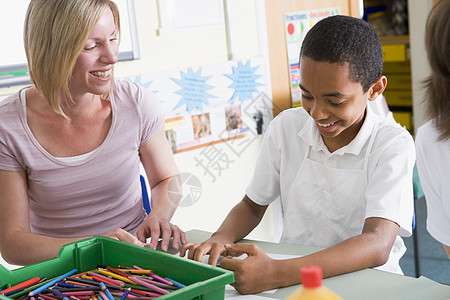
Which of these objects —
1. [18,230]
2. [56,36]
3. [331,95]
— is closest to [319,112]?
[331,95]

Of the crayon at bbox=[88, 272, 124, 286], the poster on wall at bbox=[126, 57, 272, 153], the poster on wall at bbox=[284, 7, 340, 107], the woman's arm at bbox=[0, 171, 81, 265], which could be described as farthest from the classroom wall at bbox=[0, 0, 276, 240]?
the crayon at bbox=[88, 272, 124, 286]

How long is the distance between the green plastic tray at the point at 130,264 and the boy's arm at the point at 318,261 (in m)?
0.14

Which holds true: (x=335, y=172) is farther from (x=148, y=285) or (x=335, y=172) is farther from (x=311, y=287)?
(x=311, y=287)

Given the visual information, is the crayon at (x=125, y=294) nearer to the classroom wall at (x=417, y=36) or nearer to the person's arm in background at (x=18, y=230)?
the person's arm in background at (x=18, y=230)

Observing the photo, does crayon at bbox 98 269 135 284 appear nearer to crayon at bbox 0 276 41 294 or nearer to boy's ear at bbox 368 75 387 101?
crayon at bbox 0 276 41 294

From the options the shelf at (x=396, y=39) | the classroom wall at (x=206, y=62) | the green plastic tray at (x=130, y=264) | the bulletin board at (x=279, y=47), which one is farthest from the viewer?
the shelf at (x=396, y=39)

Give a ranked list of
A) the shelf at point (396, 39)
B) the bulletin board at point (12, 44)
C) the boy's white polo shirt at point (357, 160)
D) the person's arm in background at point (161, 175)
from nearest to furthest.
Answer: the boy's white polo shirt at point (357, 160) → the person's arm in background at point (161, 175) → the bulletin board at point (12, 44) → the shelf at point (396, 39)

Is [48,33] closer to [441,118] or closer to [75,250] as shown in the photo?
[75,250]

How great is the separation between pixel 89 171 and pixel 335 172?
1.93 ft

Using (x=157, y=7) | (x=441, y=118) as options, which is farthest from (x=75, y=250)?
(x=157, y=7)

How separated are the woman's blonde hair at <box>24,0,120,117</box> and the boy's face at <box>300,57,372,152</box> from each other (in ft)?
1.66

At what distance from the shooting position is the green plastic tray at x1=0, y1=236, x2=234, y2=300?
866mm

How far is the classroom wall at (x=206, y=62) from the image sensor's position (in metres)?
2.34

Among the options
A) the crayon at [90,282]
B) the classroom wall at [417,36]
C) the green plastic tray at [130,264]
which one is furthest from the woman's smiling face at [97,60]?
the classroom wall at [417,36]
